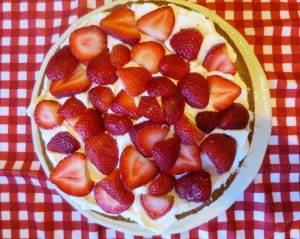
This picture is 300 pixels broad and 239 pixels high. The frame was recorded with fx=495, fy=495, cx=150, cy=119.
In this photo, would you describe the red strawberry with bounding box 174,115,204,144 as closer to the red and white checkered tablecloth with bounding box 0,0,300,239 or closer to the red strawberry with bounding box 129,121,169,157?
the red strawberry with bounding box 129,121,169,157

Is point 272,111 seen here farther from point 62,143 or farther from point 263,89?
point 62,143

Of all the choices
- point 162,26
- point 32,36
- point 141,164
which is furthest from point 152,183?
point 32,36

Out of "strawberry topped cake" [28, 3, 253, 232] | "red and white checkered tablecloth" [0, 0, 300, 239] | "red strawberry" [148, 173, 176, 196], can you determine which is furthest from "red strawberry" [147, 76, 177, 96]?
"red and white checkered tablecloth" [0, 0, 300, 239]

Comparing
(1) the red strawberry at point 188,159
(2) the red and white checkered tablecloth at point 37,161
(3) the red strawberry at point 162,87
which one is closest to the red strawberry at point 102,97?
(3) the red strawberry at point 162,87

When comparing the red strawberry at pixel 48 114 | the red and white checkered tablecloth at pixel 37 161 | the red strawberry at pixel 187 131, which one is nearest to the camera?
the red strawberry at pixel 187 131

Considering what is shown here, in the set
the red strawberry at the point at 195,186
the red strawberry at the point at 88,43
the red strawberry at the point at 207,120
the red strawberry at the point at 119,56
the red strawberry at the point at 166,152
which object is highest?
the red strawberry at the point at 88,43

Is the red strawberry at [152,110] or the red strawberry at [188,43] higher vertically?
the red strawberry at [188,43]

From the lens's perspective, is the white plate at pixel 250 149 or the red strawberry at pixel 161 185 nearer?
the red strawberry at pixel 161 185

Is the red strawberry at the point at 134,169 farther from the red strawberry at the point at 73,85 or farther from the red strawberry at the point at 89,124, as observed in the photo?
the red strawberry at the point at 73,85
